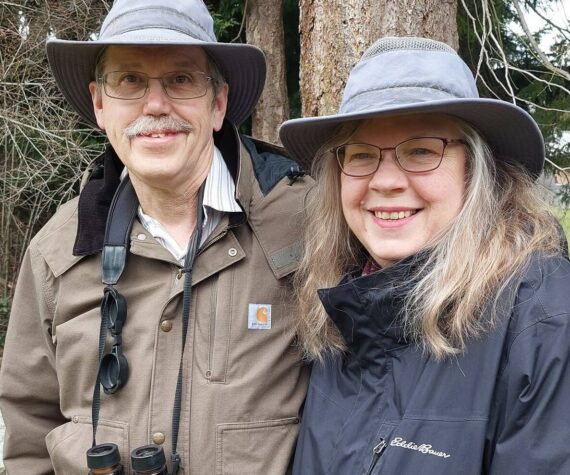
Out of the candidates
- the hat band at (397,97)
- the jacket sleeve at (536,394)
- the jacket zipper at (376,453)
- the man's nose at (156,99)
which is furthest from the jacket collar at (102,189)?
the jacket sleeve at (536,394)

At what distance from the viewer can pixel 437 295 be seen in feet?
5.24

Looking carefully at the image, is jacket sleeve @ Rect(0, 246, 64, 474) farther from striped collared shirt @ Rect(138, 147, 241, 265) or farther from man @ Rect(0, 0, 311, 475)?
striped collared shirt @ Rect(138, 147, 241, 265)

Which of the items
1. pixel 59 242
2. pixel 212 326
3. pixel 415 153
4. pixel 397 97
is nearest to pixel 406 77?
pixel 397 97

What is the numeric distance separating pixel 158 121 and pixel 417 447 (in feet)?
4.38

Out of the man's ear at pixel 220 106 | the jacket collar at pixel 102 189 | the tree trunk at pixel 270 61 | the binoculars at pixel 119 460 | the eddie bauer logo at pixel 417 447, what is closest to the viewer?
the eddie bauer logo at pixel 417 447

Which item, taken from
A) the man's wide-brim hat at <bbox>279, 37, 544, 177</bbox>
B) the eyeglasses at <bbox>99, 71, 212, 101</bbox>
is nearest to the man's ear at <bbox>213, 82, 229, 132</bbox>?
the eyeglasses at <bbox>99, 71, 212, 101</bbox>

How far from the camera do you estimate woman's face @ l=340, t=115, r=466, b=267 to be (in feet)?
5.55

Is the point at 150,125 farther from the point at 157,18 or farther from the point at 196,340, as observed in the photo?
the point at 196,340

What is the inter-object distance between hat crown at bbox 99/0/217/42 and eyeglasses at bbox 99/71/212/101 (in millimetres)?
132

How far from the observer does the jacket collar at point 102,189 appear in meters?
2.20

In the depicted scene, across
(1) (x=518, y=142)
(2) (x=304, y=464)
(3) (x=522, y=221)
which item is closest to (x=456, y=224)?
(3) (x=522, y=221)

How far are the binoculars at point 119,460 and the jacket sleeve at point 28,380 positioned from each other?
0.56m

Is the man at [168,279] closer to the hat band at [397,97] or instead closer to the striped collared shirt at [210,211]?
the striped collared shirt at [210,211]

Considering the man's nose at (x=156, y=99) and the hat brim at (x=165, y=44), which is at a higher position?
the hat brim at (x=165, y=44)
